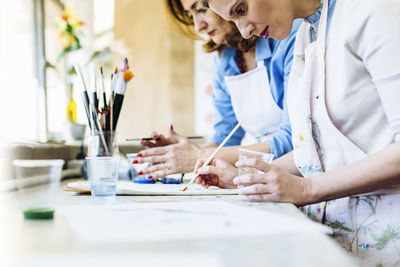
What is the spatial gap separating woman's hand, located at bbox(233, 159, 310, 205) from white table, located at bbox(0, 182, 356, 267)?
0.32m

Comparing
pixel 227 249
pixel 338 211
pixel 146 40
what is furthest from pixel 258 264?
pixel 146 40

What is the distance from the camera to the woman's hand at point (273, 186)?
909mm

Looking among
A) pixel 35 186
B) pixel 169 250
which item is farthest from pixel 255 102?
pixel 169 250

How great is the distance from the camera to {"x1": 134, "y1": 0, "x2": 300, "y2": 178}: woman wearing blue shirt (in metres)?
1.55

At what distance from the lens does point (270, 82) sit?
5.96 ft

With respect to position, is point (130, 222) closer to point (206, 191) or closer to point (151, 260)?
point (151, 260)

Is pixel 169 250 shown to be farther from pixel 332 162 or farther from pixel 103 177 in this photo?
pixel 332 162

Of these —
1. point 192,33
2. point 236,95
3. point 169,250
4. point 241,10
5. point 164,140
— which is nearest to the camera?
point 169,250

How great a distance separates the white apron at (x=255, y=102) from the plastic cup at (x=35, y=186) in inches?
47.9

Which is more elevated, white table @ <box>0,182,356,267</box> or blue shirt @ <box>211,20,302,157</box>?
blue shirt @ <box>211,20,302,157</box>

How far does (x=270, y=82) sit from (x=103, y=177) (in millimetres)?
1040

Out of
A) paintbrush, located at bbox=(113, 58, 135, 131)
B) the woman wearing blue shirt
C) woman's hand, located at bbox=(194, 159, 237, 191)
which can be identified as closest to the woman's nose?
the woman wearing blue shirt

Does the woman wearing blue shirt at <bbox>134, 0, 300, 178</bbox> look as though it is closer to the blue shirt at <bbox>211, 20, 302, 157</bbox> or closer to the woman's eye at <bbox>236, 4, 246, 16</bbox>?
the blue shirt at <bbox>211, 20, 302, 157</bbox>

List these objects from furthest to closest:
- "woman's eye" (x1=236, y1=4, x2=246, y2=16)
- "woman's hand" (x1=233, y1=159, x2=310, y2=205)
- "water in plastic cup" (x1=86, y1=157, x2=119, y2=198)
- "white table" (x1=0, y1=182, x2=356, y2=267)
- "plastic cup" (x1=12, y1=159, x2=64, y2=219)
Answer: "woman's eye" (x1=236, y1=4, x2=246, y2=16), "water in plastic cup" (x1=86, y1=157, x2=119, y2=198), "woman's hand" (x1=233, y1=159, x2=310, y2=205), "plastic cup" (x1=12, y1=159, x2=64, y2=219), "white table" (x1=0, y1=182, x2=356, y2=267)
